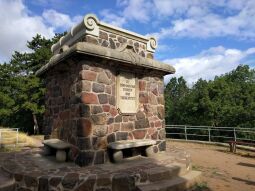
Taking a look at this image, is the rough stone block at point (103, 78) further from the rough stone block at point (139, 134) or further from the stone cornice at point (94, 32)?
the rough stone block at point (139, 134)

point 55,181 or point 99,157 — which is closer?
point 55,181

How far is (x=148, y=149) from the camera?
6773 millimetres

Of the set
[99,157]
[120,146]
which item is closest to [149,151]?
[120,146]

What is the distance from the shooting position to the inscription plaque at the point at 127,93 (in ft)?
21.5

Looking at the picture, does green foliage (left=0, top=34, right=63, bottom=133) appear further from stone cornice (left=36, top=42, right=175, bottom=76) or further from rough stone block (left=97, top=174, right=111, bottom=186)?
rough stone block (left=97, top=174, right=111, bottom=186)

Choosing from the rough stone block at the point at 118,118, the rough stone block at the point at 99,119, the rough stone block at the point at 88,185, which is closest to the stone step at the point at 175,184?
the rough stone block at the point at 88,185

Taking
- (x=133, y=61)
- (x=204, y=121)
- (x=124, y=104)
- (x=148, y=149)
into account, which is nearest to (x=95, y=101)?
(x=124, y=104)

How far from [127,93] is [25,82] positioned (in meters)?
20.3

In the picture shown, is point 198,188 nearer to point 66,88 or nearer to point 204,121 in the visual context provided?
point 66,88

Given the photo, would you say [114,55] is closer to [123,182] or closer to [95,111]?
[95,111]

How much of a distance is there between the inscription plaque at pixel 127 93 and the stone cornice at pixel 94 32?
1223 mm

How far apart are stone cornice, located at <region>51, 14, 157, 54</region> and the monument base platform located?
127 inches

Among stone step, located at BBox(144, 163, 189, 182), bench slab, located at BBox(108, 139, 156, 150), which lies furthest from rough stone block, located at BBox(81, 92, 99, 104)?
stone step, located at BBox(144, 163, 189, 182)

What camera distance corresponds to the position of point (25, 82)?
24422mm
